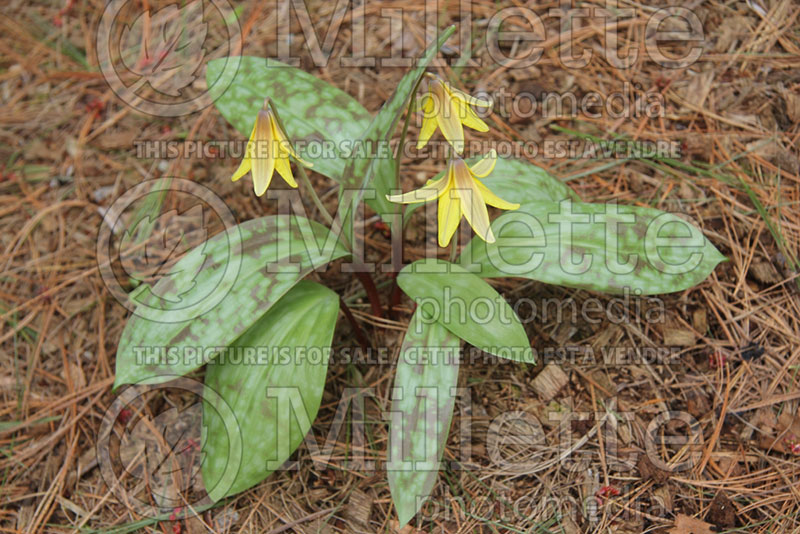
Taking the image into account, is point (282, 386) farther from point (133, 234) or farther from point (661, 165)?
point (661, 165)

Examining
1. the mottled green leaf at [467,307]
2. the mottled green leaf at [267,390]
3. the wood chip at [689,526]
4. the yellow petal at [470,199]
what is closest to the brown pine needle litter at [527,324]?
the wood chip at [689,526]

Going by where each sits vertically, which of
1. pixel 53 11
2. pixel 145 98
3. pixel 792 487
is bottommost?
pixel 792 487

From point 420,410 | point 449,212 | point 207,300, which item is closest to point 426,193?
point 449,212

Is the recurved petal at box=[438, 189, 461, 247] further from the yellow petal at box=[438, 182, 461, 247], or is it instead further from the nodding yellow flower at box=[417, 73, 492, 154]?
the nodding yellow flower at box=[417, 73, 492, 154]

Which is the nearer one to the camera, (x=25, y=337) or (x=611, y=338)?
(x=611, y=338)

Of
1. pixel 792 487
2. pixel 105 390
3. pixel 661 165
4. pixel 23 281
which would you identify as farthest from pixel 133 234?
pixel 792 487

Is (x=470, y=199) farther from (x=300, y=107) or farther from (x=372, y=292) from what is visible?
(x=300, y=107)

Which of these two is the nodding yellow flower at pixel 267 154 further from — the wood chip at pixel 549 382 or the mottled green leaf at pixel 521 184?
the wood chip at pixel 549 382

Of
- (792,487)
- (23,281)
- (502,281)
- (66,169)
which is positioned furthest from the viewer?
(66,169)

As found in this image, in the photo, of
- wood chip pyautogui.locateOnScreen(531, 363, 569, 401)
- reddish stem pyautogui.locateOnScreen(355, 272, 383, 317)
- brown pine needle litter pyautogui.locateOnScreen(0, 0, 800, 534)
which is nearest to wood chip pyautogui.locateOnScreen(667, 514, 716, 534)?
brown pine needle litter pyautogui.locateOnScreen(0, 0, 800, 534)
